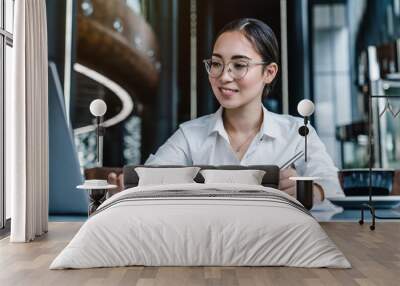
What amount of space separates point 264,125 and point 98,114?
186 centimetres

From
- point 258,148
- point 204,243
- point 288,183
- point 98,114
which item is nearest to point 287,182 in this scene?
point 288,183

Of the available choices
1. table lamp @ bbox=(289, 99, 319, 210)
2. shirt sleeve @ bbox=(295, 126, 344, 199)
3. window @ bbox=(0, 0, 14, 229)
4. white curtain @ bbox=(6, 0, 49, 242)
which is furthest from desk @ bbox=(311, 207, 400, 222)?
window @ bbox=(0, 0, 14, 229)

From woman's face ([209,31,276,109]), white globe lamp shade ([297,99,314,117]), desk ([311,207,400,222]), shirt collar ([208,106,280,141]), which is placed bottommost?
desk ([311,207,400,222])

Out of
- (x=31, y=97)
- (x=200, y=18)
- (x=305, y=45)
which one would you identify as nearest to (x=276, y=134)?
(x=305, y=45)

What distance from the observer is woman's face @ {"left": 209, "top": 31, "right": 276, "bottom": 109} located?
620 cm

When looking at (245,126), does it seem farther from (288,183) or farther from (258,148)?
(288,183)

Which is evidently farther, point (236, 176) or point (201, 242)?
point (236, 176)

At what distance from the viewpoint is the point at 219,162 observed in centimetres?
625

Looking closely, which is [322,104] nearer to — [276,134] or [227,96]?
[276,134]

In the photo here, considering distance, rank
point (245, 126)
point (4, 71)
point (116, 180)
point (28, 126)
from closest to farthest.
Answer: point (28, 126), point (4, 71), point (245, 126), point (116, 180)

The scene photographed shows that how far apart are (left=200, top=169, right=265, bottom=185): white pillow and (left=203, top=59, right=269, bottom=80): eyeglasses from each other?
1.09m

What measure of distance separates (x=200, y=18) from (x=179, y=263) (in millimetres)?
3536

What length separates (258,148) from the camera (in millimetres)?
6246

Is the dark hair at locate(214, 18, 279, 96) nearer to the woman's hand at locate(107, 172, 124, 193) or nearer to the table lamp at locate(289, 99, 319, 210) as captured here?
the table lamp at locate(289, 99, 319, 210)
